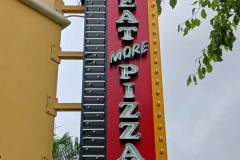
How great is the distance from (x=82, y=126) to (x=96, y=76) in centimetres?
98

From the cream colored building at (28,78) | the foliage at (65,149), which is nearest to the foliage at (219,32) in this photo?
the cream colored building at (28,78)

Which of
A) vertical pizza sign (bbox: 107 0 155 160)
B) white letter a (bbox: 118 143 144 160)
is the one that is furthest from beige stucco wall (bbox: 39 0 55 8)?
white letter a (bbox: 118 143 144 160)

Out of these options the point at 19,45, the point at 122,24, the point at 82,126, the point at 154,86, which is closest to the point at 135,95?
the point at 154,86

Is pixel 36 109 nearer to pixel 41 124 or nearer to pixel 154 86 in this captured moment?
pixel 41 124

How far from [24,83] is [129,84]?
6.00 ft

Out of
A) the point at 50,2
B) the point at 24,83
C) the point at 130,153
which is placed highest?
the point at 50,2

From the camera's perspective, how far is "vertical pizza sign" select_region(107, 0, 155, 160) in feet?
22.6

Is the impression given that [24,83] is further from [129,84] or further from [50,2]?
[50,2]

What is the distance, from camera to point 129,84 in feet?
24.2

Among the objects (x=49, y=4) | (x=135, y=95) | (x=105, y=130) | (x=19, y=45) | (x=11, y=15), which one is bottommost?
(x=105, y=130)

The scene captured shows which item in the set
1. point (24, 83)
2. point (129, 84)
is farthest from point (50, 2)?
point (129, 84)

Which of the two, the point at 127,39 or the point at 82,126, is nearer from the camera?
the point at 82,126

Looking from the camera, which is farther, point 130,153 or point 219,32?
point 130,153

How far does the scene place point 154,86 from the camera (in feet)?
24.2
